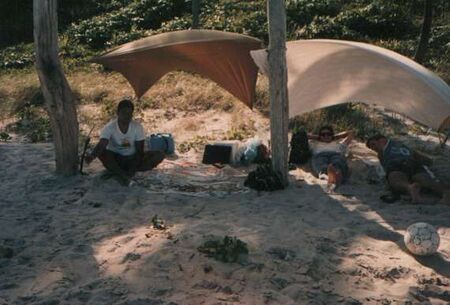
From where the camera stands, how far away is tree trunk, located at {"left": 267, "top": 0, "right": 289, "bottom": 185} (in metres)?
7.04

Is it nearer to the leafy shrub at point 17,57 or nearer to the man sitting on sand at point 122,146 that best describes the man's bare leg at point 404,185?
the man sitting on sand at point 122,146

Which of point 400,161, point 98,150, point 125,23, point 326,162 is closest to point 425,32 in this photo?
point 326,162

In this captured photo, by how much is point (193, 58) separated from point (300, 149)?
101 inches

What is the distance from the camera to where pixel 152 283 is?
4.70 m

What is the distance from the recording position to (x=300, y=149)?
27.5ft

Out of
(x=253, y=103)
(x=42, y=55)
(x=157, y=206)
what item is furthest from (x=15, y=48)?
(x=157, y=206)

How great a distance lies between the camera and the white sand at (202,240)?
461 cm

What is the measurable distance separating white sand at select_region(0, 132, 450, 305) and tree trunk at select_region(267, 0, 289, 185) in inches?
18.9

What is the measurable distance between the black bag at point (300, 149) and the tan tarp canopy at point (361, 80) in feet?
1.24

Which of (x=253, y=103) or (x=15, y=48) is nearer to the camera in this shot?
(x=253, y=103)

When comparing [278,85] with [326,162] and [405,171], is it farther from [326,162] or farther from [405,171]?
[405,171]

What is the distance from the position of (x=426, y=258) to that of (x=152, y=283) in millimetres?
2522

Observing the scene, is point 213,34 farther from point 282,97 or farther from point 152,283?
point 152,283

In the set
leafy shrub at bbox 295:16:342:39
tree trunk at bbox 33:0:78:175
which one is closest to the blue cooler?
tree trunk at bbox 33:0:78:175
